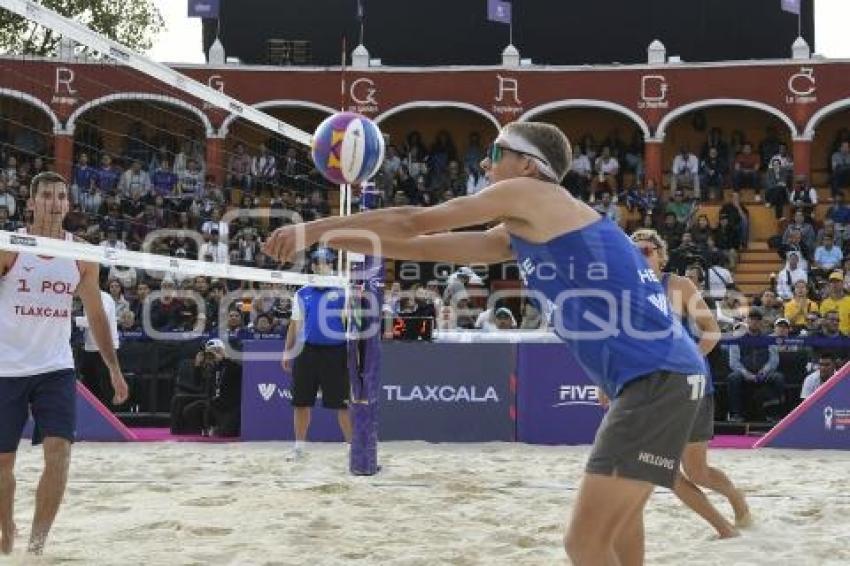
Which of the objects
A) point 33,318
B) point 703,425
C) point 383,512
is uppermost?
point 33,318

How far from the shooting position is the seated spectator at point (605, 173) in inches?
736

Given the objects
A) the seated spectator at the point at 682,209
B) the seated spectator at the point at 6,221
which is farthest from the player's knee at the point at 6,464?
the seated spectator at the point at 682,209

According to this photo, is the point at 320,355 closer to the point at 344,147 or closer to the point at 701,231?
the point at 344,147

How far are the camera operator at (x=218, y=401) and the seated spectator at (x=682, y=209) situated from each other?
378 inches

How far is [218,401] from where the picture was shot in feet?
30.6

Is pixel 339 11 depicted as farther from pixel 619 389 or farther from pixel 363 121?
pixel 619 389

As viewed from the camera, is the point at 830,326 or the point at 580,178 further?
the point at 580,178

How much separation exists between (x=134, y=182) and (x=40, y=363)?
12321 mm

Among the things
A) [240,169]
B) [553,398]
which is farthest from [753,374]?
[240,169]

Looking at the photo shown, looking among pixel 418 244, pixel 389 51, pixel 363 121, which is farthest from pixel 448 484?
pixel 389 51

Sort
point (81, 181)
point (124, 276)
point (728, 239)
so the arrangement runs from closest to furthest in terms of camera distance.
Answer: point (124, 276) < point (81, 181) < point (728, 239)

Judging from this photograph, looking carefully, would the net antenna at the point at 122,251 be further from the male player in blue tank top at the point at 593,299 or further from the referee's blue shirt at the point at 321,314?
the male player in blue tank top at the point at 593,299

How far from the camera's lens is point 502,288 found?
16984 mm

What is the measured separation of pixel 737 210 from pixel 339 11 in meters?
10.3
